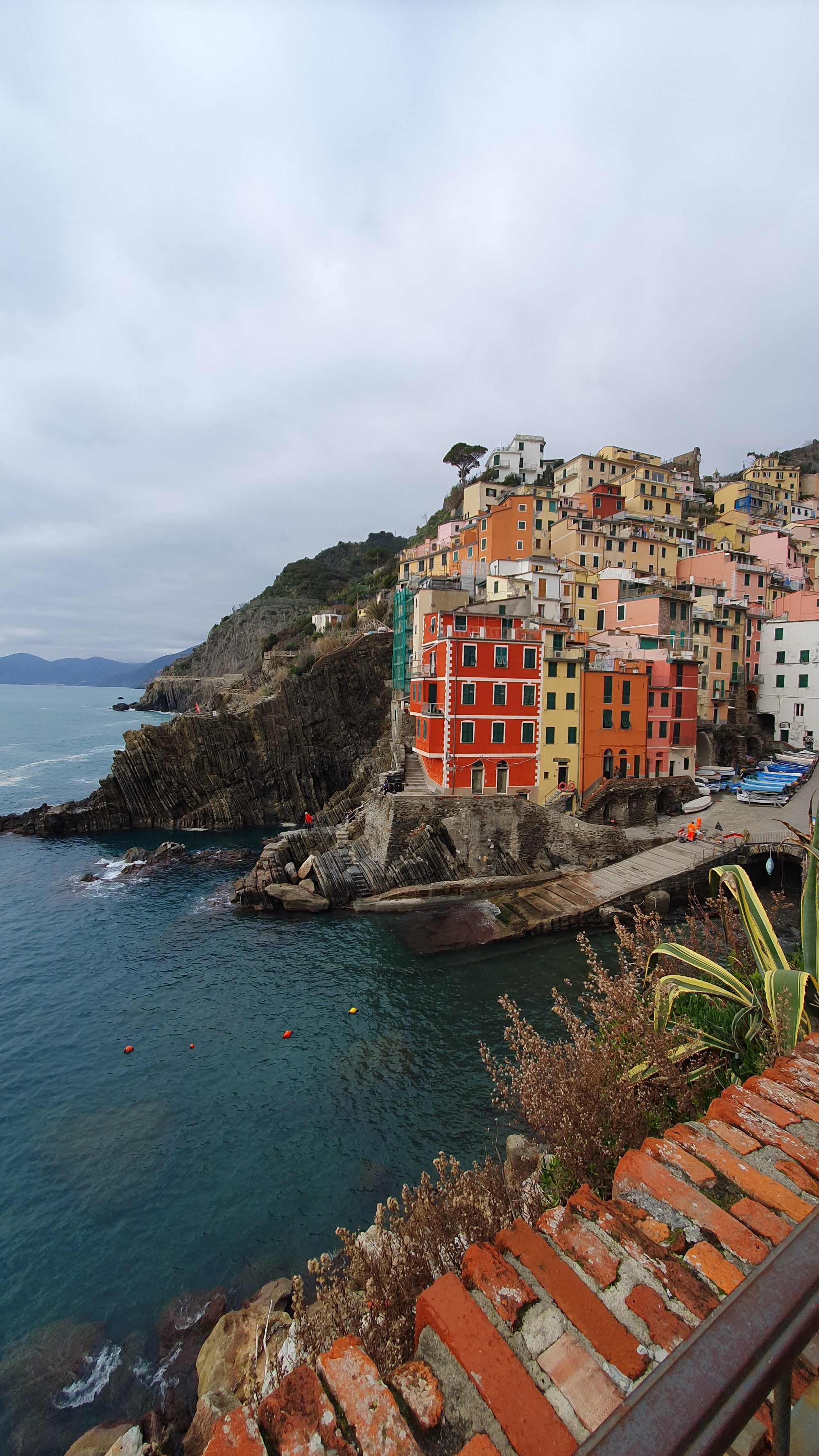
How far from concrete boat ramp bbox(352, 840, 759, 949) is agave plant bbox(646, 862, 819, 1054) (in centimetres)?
1731

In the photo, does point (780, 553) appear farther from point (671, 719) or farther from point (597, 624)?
point (671, 719)

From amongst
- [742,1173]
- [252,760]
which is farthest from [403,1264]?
[252,760]

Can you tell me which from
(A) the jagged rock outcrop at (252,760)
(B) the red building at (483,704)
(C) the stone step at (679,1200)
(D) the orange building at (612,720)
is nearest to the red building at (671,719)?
(D) the orange building at (612,720)

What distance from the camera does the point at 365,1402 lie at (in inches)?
116

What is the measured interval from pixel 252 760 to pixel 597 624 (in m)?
28.9

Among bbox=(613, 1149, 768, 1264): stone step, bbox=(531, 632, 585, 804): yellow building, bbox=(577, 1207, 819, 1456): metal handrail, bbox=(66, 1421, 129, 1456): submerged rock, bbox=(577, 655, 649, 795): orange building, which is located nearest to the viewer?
bbox=(577, 1207, 819, 1456): metal handrail

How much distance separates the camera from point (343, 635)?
204ft

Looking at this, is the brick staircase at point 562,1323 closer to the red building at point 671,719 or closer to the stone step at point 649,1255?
the stone step at point 649,1255

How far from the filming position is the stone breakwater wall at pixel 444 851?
29.1 metres

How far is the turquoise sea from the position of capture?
1138cm

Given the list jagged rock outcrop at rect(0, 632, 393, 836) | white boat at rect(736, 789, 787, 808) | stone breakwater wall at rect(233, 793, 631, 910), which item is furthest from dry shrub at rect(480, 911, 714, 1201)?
jagged rock outcrop at rect(0, 632, 393, 836)

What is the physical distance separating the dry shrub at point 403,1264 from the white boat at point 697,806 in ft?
100

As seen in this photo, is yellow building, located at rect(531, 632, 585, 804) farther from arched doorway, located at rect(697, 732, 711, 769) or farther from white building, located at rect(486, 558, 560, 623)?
arched doorway, located at rect(697, 732, 711, 769)

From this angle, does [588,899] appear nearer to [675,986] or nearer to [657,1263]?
[675,986]
